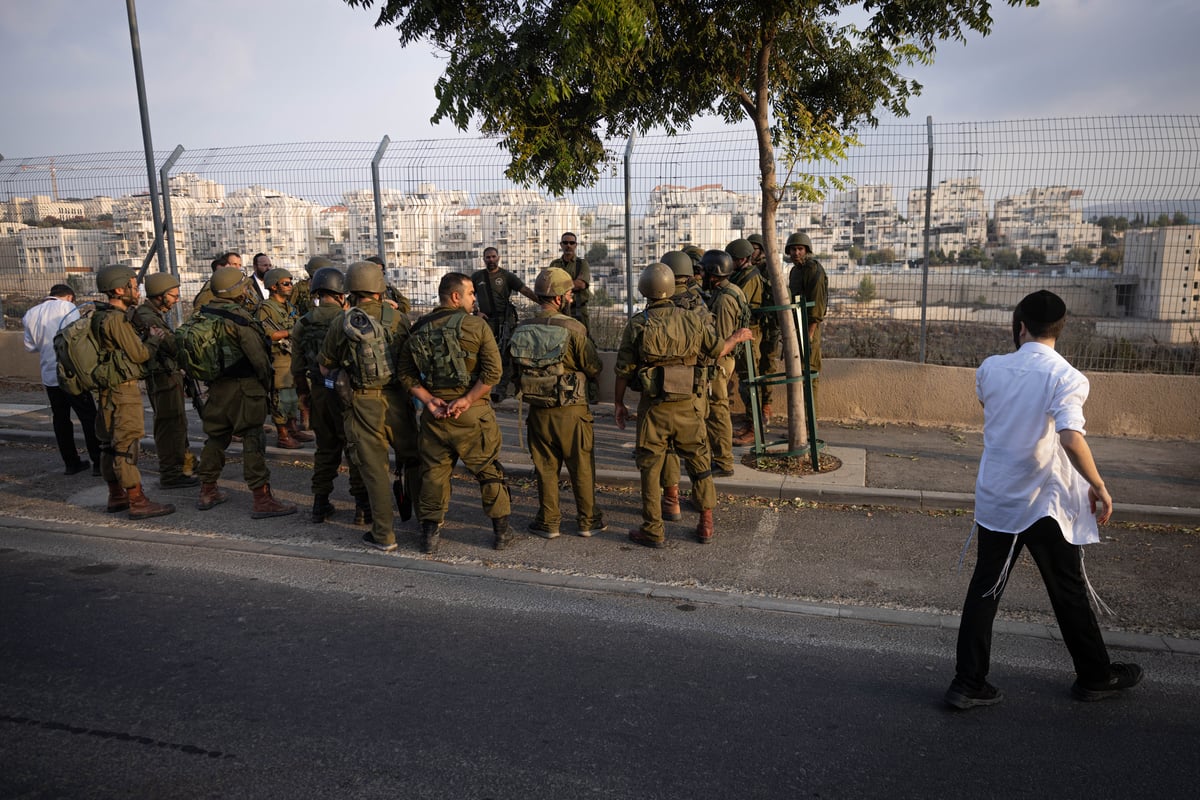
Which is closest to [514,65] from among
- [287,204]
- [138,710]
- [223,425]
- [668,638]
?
[223,425]

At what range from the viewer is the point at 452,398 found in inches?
227

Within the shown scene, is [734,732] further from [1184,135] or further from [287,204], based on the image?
[287,204]

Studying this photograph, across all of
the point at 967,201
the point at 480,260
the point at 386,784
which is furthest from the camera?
the point at 480,260

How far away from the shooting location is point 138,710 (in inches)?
150

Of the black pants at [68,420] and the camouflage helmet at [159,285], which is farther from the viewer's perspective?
the black pants at [68,420]

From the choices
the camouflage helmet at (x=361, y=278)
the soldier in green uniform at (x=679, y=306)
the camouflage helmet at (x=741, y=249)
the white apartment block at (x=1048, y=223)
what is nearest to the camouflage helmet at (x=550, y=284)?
the soldier in green uniform at (x=679, y=306)

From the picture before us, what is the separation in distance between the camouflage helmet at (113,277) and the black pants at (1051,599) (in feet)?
20.8

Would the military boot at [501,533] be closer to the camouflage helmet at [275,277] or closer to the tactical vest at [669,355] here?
the tactical vest at [669,355]

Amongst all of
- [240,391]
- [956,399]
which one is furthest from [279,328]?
[956,399]

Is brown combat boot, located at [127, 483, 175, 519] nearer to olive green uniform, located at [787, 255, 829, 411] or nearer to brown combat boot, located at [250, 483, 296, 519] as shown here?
brown combat boot, located at [250, 483, 296, 519]

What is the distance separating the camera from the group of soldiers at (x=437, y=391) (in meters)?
5.75

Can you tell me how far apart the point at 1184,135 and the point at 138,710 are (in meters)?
9.59

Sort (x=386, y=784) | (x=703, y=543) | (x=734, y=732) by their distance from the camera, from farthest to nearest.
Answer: (x=703, y=543), (x=734, y=732), (x=386, y=784)

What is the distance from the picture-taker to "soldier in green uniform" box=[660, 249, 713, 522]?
20.0ft
